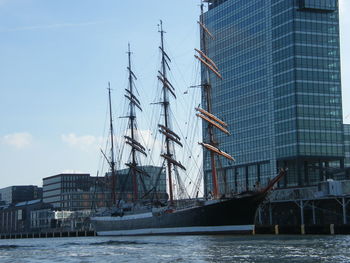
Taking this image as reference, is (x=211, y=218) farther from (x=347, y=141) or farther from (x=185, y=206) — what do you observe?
(x=347, y=141)

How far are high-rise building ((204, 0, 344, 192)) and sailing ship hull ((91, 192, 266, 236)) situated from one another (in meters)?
48.9

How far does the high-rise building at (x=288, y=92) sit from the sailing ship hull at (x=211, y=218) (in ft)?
160

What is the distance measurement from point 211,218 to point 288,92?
65.9 m

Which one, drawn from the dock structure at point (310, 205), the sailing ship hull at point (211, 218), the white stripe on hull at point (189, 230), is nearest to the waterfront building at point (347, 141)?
the dock structure at point (310, 205)

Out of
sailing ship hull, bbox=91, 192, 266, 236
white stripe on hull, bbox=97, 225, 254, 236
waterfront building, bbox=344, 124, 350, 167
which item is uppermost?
waterfront building, bbox=344, 124, 350, 167

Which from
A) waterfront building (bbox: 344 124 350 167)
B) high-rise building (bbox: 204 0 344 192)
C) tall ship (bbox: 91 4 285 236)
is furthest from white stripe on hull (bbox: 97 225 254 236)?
waterfront building (bbox: 344 124 350 167)

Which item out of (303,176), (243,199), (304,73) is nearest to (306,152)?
(303,176)

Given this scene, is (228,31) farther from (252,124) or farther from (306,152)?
(306,152)

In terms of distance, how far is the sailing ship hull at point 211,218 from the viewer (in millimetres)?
86625

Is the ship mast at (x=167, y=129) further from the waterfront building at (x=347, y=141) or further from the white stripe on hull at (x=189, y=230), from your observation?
the waterfront building at (x=347, y=141)

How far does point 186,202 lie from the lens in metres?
108

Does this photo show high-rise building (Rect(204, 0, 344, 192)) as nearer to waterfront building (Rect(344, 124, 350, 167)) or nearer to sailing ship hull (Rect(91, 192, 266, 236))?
waterfront building (Rect(344, 124, 350, 167))

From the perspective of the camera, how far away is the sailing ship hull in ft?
284

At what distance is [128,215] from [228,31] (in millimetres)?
71712
